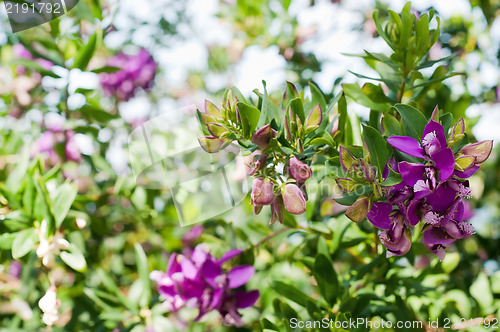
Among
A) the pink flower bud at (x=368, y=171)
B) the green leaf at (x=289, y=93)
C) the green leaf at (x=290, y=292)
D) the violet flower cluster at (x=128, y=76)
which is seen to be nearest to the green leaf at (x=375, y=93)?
the green leaf at (x=289, y=93)

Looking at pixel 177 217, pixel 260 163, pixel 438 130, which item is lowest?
pixel 177 217

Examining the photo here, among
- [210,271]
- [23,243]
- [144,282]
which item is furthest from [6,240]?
[210,271]

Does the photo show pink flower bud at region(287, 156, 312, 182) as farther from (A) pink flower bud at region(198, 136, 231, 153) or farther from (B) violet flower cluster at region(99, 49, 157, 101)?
(B) violet flower cluster at region(99, 49, 157, 101)

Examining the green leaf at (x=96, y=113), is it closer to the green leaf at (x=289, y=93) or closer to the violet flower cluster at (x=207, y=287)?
the violet flower cluster at (x=207, y=287)

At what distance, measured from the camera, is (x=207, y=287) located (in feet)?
3.11

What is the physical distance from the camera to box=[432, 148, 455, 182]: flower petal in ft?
1.87

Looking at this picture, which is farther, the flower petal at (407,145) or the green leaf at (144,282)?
the green leaf at (144,282)

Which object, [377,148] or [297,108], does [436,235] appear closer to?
[377,148]

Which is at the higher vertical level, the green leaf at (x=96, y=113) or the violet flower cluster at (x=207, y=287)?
the green leaf at (x=96, y=113)

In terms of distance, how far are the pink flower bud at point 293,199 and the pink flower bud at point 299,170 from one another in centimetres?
2

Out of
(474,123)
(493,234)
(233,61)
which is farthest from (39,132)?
(493,234)

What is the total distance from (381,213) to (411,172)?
8 cm

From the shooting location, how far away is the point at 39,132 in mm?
1448

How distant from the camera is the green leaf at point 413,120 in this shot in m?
0.63
